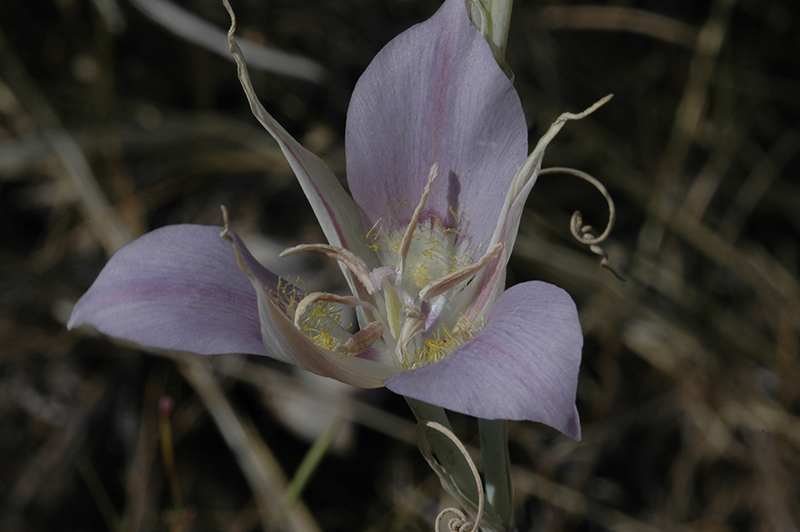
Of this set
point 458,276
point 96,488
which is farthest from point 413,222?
point 96,488

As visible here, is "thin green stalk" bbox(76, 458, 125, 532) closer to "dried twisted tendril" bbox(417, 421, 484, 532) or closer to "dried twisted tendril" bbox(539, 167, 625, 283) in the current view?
"dried twisted tendril" bbox(417, 421, 484, 532)

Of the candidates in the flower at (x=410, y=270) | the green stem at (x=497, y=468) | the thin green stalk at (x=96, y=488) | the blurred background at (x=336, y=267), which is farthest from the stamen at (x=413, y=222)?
the thin green stalk at (x=96, y=488)

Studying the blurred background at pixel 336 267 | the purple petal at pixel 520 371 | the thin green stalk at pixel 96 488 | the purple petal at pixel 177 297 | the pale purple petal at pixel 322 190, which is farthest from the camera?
the blurred background at pixel 336 267

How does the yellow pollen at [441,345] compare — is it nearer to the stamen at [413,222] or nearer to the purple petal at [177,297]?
the stamen at [413,222]

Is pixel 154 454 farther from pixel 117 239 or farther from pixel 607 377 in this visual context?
pixel 607 377

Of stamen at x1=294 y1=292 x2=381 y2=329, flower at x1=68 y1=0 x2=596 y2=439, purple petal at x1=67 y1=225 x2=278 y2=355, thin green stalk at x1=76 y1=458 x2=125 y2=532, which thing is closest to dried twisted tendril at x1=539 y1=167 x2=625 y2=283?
flower at x1=68 y1=0 x2=596 y2=439

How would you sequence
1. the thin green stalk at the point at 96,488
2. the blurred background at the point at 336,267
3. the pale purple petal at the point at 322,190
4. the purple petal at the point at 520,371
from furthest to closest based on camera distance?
1. the blurred background at the point at 336,267
2. the thin green stalk at the point at 96,488
3. the pale purple petal at the point at 322,190
4. the purple petal at the point at 520,371
